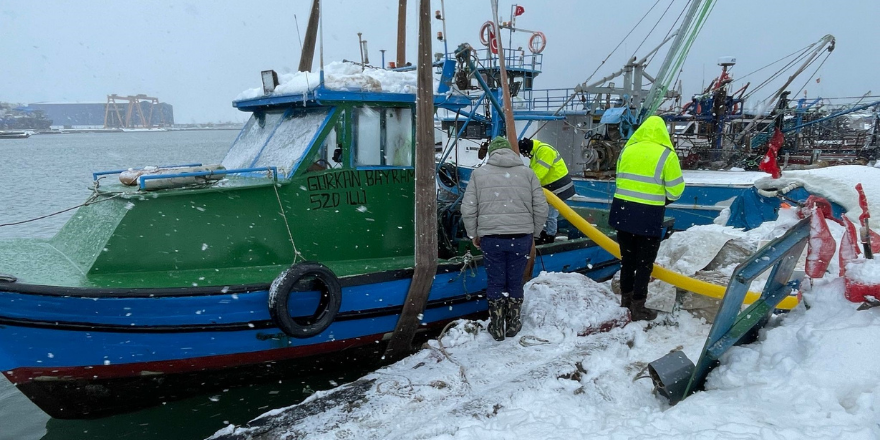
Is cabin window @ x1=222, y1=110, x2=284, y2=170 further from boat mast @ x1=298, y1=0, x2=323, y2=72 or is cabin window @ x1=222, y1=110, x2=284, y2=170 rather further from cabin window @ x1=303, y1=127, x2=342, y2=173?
boat mast @ x1=298, y1=0, x2=323, y2=72

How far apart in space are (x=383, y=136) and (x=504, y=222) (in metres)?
1.54

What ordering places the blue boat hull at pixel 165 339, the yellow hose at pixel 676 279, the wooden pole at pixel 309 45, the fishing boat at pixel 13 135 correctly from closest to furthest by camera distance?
the blue boat hull at pixel 165 339, the yellow hose at pixel 676 279, the wooden pole at pixel 309 45, the fishing boat at pixel 13 135

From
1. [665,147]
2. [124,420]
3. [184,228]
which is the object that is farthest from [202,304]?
[665,147]

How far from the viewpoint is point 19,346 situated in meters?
3.44

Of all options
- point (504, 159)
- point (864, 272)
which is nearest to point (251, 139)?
point (504, 159)

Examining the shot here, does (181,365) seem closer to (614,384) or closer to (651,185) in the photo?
(614,384)

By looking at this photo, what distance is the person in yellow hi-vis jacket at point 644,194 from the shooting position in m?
4.18

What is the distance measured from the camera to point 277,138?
5000 millimetres

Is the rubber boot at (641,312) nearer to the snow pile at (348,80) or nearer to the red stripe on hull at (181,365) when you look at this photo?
the red stripe on hull at (181,365)

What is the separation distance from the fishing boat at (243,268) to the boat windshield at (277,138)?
2 centimetres

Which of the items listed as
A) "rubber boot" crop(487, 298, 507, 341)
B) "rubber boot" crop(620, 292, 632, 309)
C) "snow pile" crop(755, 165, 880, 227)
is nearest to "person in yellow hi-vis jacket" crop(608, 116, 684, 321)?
"rubber boot" crop(620, 292, 632, 309)

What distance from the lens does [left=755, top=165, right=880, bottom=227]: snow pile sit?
4.86 metres

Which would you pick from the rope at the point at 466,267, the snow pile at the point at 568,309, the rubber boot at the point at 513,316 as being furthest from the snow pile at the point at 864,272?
the rope at the point at 466,267

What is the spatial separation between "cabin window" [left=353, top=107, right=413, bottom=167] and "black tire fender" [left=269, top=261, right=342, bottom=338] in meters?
1.24
